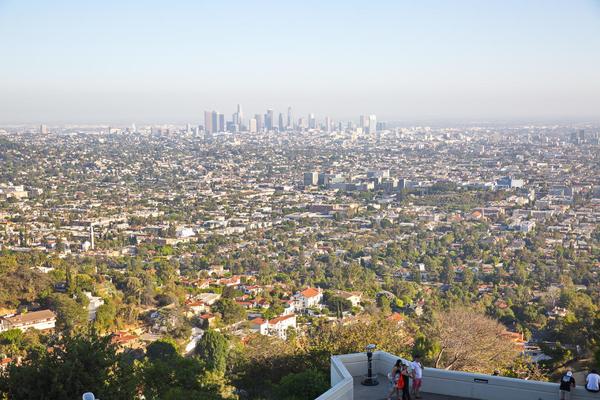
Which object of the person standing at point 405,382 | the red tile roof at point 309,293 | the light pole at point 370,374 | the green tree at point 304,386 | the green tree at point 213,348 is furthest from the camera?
the red tile roof at point 309,293

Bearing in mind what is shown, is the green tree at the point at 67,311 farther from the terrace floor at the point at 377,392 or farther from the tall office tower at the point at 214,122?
the tall office tower at the point at 214,122

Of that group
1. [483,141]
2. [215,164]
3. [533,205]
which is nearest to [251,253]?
[533,205]

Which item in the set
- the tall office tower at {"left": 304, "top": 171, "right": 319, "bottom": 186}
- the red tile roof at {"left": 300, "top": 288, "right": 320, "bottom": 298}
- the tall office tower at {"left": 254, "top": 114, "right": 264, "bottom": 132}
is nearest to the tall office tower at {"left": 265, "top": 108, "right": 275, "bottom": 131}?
the tall office tower at {"left": 254, "top": 114, "right": 264, "bottom": 132}

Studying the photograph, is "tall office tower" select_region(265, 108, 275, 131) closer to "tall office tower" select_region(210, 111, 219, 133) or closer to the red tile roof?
"tall office tower" select_region(210, 111, 219, 133)

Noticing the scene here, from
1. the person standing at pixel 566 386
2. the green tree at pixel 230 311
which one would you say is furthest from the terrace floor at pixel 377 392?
the green tree at pixel 230 311

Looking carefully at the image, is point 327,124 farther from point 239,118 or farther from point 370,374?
point 370,374
